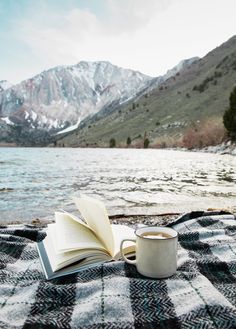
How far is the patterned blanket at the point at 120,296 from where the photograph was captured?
1682 millimetres

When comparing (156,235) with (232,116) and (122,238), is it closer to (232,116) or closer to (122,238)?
(122,238)

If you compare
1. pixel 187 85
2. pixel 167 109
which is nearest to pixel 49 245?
pixel 167 109

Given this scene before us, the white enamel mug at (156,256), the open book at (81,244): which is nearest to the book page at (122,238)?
the open book at (81,244)

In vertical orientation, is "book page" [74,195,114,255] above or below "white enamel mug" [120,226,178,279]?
above

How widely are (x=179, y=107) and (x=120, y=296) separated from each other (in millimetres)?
131230

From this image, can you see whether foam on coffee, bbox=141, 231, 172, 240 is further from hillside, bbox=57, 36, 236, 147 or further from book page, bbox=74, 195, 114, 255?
hillside, bbox=57, 36, 236, 147

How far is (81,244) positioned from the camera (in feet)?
7.18

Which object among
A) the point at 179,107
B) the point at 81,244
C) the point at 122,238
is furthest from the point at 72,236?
the point at 179,107

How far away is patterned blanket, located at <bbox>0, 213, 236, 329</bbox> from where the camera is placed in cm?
168

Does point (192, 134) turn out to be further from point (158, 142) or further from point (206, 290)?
point (206, 290)

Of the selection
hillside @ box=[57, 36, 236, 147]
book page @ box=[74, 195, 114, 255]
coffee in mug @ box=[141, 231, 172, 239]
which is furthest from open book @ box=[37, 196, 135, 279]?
hillside @ box=[57, 36, 236, 147]

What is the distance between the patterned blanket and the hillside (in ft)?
290

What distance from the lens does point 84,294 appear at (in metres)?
1.94

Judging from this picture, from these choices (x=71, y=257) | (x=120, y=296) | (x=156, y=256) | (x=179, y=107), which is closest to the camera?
(x=120, y=296)
